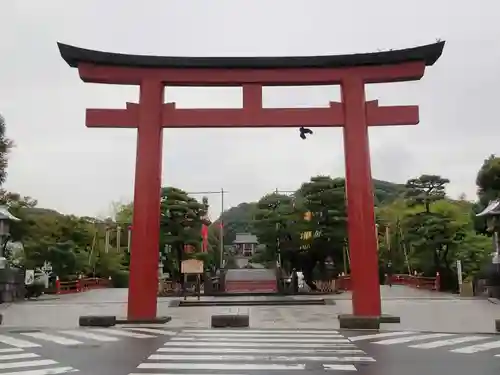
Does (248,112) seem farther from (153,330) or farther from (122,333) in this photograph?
(122,333)

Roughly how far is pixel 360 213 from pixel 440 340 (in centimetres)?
425

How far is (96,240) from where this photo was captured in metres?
45.8

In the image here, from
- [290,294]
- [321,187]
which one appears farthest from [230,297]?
[321,187]

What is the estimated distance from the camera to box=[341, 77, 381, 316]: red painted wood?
1456 cm

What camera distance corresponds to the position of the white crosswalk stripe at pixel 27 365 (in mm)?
7660

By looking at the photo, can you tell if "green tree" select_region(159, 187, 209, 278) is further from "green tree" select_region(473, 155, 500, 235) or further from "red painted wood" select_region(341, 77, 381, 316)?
"red painted wood" select_region(341, 77, 381, 316)

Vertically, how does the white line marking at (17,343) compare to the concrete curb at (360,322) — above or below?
below

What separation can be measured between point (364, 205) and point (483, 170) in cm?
2151

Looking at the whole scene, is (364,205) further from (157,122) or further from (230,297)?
(230,297)

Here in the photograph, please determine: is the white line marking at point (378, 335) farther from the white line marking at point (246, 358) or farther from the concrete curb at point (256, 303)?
the concrete curb at point (256, 303)

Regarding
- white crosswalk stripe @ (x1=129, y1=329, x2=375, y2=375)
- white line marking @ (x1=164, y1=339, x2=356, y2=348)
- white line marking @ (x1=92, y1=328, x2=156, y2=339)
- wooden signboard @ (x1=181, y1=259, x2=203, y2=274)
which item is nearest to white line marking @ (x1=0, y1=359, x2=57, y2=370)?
white crosswalk stripe @ (x1=129, y1=329, x2=375, y2=375)

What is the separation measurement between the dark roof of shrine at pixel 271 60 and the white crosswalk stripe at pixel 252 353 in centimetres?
762

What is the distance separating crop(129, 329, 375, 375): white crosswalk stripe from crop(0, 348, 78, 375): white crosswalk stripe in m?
1.27

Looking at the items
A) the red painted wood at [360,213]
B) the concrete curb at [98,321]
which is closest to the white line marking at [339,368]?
the red painted wood at [360,213]
